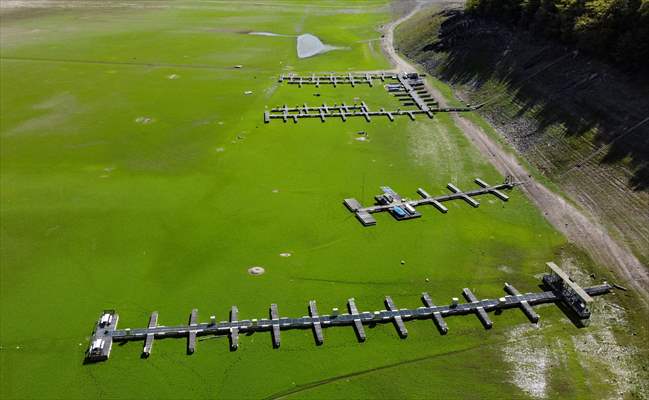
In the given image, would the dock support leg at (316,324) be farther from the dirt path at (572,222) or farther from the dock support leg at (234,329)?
the dirt path at (572,222)

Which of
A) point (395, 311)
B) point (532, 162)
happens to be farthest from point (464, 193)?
point (395, 311)

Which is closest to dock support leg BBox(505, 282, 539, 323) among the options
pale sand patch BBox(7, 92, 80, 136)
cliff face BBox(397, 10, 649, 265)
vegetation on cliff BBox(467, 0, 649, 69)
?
cliff face BBox(397, 10, 649, 265)

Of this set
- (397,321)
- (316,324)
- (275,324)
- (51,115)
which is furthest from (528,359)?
(51,115)

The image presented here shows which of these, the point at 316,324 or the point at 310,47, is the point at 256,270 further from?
the point at 310,47

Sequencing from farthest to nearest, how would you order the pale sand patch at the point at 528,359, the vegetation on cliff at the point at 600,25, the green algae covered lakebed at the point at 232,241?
the vegetation on cliff at the point at 600,25 → the green algae covered lakebed at the point at 232,241 → the pale sand patch at the point at 528,359

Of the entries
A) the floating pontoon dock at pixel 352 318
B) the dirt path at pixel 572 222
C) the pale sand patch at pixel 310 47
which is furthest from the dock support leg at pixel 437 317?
the pale sand patch at pixel 310 47

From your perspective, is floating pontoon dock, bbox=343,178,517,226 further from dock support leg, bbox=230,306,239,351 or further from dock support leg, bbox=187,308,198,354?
dock support leg, bbox=187,308,198,354

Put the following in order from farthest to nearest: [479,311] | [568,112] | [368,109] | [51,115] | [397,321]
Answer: [368,109]
[51,115]
[568,112]
[479,311]
[397,321]
